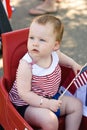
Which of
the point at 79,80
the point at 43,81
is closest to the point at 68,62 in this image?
the point at 79,80

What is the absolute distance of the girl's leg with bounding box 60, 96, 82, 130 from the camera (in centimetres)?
191

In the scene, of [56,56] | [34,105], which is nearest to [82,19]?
[56,56]

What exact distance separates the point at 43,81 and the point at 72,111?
23 centimetres

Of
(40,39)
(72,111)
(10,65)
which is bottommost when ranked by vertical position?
(72,111)

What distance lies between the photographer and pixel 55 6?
387cm

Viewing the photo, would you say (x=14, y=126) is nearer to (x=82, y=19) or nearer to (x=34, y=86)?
(x=34, y=86)

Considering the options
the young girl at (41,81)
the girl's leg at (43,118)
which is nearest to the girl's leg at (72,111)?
the young girl at (41,81)

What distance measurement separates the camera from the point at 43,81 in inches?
72.6

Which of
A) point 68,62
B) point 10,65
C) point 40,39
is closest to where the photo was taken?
point 40,39

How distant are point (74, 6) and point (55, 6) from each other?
20 centimetres

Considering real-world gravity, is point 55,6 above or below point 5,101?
below

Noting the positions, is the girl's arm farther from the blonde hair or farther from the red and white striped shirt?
the blonde hair

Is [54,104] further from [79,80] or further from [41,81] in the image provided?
[79,80]

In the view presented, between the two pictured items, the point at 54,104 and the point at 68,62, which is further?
the point at 68,62
